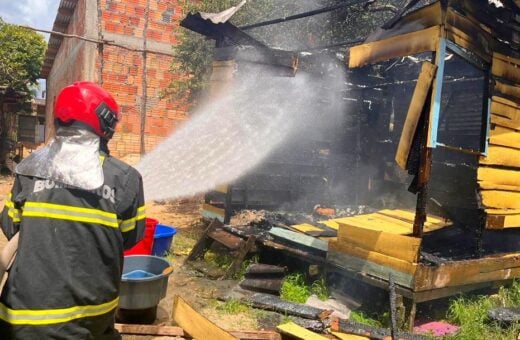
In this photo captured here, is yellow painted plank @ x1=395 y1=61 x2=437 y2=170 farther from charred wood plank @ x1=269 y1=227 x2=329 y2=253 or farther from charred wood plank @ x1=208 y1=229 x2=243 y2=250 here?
charred wood plank @ x1=208 y1=229 x2=243 y2=250

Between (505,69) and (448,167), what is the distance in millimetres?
2118

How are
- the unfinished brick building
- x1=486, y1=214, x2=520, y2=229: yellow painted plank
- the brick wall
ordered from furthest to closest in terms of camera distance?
the brick wall
the unfinished brick building
x1=486, y1=214, x2=520, y2=229: yellow painted plank

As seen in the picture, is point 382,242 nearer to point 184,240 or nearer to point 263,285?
point 263,285

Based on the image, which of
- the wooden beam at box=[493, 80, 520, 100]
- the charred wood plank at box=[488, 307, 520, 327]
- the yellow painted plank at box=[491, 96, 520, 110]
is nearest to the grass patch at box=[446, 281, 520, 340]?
the charred wood plank at box=[488, 307, 520, 327]

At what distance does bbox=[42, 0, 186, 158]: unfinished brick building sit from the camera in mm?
13680

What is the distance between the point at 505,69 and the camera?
236 inches

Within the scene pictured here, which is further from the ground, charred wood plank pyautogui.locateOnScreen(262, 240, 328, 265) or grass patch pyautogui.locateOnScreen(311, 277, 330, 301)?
charred wood plank pyautogui.locateOnScreen(262, 240, 328, 265)

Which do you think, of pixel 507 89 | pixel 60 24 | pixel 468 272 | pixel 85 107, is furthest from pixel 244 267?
pixel 60 24

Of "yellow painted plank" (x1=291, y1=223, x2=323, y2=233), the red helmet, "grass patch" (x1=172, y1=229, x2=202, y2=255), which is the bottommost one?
"grass patch" (x1=172, y1=229, x2=202, y2=255)

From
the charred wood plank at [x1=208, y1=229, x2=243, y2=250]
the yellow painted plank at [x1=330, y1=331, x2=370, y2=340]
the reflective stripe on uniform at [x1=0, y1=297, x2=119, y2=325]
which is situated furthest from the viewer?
the charred wood plank at [x1=208, y1=229, x2=243, y2=250]

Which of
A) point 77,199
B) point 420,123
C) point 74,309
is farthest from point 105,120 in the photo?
point 420,123

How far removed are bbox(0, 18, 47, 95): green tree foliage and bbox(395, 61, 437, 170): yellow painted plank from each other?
20.8m

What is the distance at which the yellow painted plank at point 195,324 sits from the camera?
12.2ft

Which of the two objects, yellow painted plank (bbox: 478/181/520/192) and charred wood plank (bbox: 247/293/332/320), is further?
yellow painted plank (bbox: 478/181/520/192)
